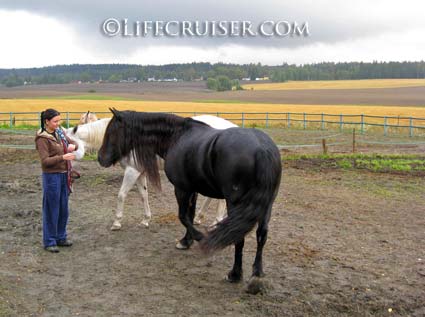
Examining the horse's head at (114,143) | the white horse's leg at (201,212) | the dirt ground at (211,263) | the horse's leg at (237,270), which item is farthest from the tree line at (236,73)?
the horse's leg at (237,270)

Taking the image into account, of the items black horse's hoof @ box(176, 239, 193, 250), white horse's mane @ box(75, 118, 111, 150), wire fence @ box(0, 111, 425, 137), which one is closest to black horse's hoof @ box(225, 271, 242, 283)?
black horse's hoof @ box(176, 239, 193, 250)

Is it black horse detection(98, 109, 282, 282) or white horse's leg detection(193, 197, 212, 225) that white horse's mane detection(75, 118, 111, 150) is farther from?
white horse's leg detection(193, 197, 212, 225)

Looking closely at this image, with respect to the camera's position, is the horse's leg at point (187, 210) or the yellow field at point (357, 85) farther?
the yellow field at point (357, 85)

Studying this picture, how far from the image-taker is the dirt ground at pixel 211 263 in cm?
438

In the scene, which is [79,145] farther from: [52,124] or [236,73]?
[236,73]

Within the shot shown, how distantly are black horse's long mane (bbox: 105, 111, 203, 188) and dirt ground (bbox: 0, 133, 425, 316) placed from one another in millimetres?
1119

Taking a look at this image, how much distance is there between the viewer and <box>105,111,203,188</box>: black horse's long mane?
581 cm

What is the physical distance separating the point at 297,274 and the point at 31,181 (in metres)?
7.12

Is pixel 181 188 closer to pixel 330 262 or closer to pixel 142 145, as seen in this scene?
pixel 142 145

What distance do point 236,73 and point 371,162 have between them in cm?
10562

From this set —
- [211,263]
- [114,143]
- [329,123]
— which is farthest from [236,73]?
[211,263]

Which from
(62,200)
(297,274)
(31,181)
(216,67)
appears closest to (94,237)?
(62,200)

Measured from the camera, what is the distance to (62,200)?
6008 millimetres

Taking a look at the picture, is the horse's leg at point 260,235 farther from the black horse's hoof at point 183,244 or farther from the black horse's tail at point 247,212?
the black horse's hoof at point 183,244
